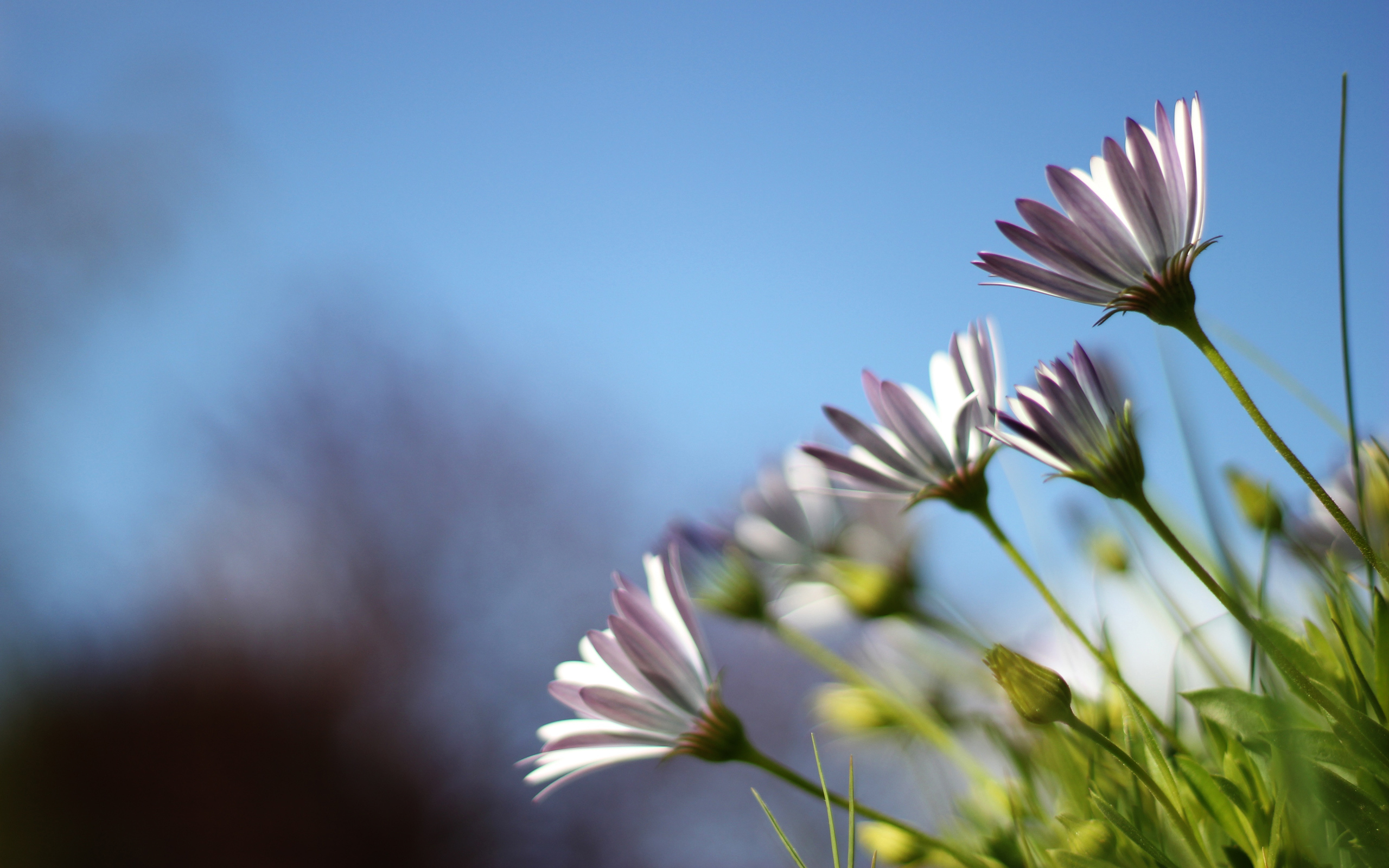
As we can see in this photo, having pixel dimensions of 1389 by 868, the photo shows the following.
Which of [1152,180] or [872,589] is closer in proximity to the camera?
[1152,180]

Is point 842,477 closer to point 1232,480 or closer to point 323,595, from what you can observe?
point 1232,480

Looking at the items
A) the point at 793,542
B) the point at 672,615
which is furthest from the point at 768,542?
the point at 672,615

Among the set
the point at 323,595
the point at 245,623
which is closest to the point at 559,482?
the point at 323,595

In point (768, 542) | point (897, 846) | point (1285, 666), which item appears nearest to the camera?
point (1285, 666)

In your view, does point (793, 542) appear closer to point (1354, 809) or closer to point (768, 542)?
point (768, 542)

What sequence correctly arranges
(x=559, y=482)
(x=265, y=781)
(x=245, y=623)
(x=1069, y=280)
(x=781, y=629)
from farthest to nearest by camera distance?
1. (x=559, y=482)
2. (x=245, y=623)
3. (x=265, y=781)
4. (x=781, y=629)
5. (x=1069, y=280)

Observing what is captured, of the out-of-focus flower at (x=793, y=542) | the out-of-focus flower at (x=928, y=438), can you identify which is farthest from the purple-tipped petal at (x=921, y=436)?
the out-of-focus flower at (x=793, y=542)
